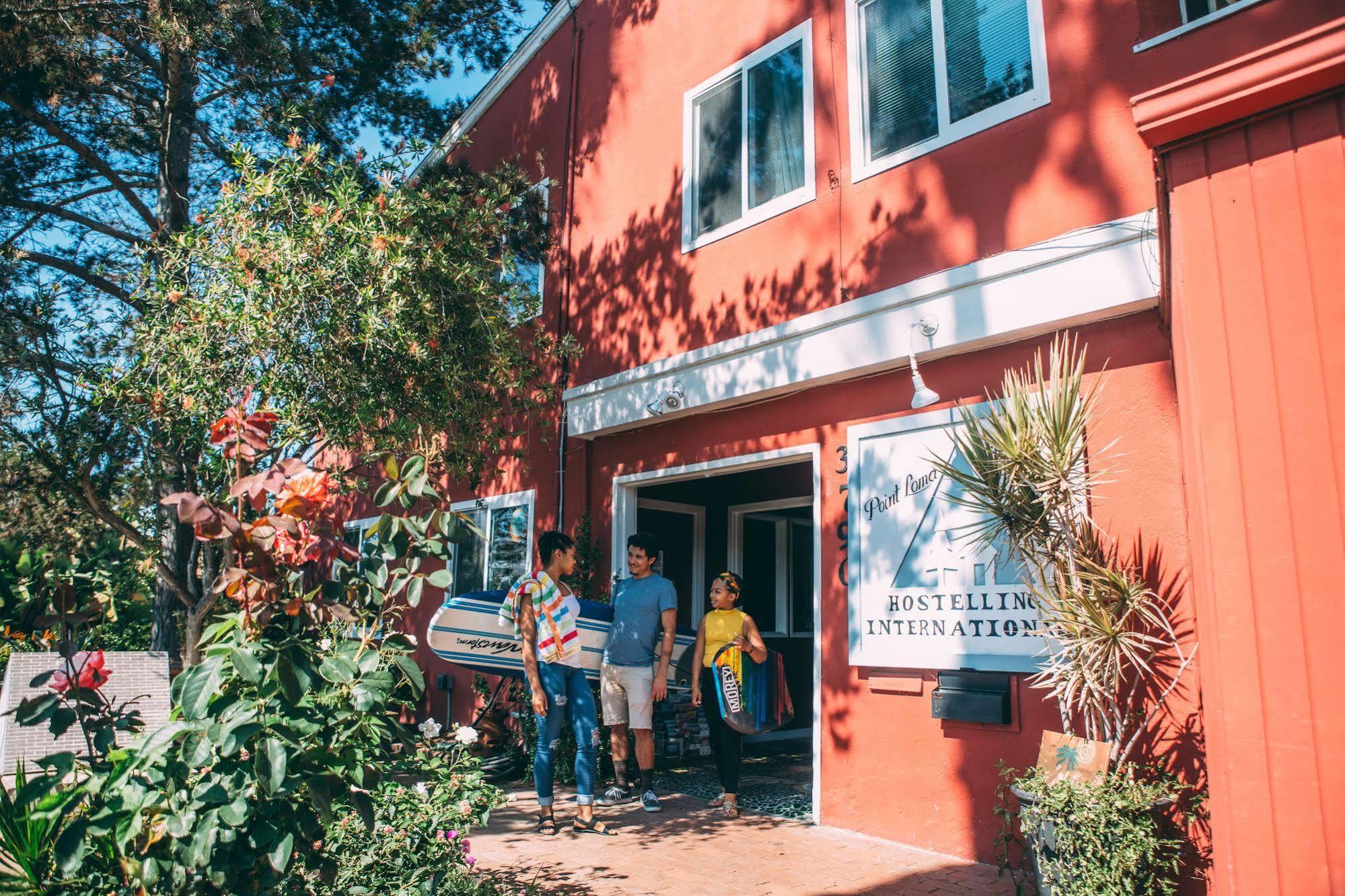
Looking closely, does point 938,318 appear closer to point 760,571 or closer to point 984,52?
point 984,52

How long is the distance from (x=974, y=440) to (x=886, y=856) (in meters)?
2.51

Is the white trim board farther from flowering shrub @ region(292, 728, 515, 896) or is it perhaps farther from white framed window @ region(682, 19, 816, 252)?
flowering shrub @ region(292, 728, 515, 896)

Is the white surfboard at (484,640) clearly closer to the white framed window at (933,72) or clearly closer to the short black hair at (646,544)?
the short black hair at (646,544)

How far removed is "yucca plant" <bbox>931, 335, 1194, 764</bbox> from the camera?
14.9ft

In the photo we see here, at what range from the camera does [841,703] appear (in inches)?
247

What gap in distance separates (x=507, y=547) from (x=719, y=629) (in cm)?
411

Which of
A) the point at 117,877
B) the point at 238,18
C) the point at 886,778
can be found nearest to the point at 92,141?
the point at 238,18

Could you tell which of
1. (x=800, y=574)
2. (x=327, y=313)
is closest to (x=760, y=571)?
(x=800, y=574)

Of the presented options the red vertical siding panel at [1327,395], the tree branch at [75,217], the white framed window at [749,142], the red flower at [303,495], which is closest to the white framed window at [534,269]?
the white framed window at [749,142]

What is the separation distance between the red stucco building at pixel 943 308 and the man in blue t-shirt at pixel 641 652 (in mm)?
1083

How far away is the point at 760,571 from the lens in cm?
1079

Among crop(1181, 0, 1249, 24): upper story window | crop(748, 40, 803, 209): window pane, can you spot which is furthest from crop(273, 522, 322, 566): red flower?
crop(748, 40, 803, 209): window pane

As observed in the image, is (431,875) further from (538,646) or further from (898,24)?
(898,24)

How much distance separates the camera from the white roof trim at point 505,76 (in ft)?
33.9
